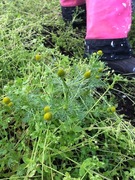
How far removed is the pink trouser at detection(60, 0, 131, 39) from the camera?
1439 mm

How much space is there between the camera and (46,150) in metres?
0.96

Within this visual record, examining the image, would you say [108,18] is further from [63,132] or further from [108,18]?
[63,132]

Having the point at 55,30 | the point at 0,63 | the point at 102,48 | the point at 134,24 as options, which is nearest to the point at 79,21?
the point at 55,30

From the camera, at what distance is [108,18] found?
1447 millimetres

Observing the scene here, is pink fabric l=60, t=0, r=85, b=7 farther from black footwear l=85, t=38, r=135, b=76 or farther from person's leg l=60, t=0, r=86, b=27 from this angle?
black footwear l=85, t=38, r=135, b=76

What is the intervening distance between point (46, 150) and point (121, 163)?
0.79 ft

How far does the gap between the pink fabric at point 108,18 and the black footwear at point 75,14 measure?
1.18 feet

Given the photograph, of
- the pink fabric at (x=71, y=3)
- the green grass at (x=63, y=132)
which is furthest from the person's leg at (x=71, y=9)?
the green grass at (x=63, y=132)

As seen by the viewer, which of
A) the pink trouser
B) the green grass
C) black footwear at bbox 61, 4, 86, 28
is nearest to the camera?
the green grass

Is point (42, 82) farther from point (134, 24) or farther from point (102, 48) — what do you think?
point (134, 24)

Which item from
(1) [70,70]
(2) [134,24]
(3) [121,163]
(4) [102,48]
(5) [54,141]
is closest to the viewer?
(5) [54,141]

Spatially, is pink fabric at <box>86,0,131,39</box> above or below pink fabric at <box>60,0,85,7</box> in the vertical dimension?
below

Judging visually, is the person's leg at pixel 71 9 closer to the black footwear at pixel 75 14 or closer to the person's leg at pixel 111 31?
the black footwear at pixel 75 14

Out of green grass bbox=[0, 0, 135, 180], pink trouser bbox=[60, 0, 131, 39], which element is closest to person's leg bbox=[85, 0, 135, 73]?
pink trouser bbox=[60, 0, 131, 39]
